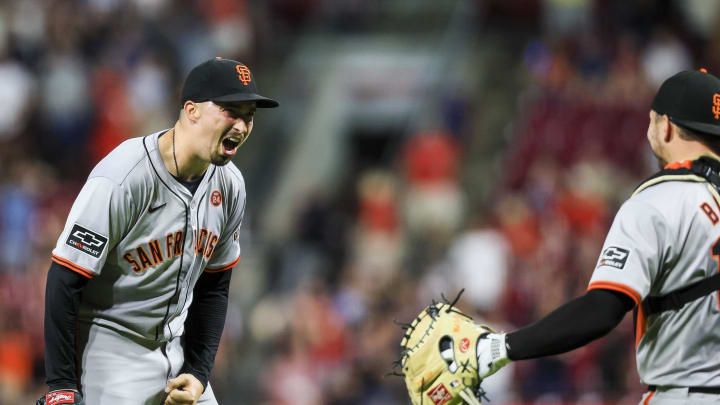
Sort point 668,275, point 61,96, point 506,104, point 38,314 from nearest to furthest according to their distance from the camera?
point 668,275
point 38,314
point 61,96
point 506,104

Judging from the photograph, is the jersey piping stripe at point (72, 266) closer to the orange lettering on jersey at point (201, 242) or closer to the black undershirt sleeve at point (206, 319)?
the orange lettering on jersey at point (201, 242)

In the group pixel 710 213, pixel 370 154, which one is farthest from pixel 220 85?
pixel 370 154

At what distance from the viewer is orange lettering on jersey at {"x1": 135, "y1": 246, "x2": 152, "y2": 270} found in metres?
4.59

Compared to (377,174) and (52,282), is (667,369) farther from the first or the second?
(377,174)

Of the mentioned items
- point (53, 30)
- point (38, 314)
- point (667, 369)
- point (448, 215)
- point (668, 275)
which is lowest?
point (38, 314)

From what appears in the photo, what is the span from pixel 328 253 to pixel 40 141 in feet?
13.7

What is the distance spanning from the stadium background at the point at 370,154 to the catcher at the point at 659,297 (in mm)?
4512

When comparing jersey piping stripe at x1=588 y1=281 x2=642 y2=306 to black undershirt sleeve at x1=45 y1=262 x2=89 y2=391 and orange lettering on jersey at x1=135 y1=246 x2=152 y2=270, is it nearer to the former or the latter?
orange lettering on jersey at x1=135 y1=246 x2=152 y2=270

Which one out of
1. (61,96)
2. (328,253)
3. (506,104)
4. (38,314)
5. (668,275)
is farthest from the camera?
(506,104)

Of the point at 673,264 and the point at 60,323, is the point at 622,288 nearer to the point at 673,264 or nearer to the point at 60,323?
the point at 673,264

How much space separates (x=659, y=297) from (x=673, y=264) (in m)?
0.16

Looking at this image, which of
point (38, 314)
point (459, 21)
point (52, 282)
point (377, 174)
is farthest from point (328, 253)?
point (52, 282)

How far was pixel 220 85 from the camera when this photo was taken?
15.1 ft

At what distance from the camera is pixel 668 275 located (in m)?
4.11
